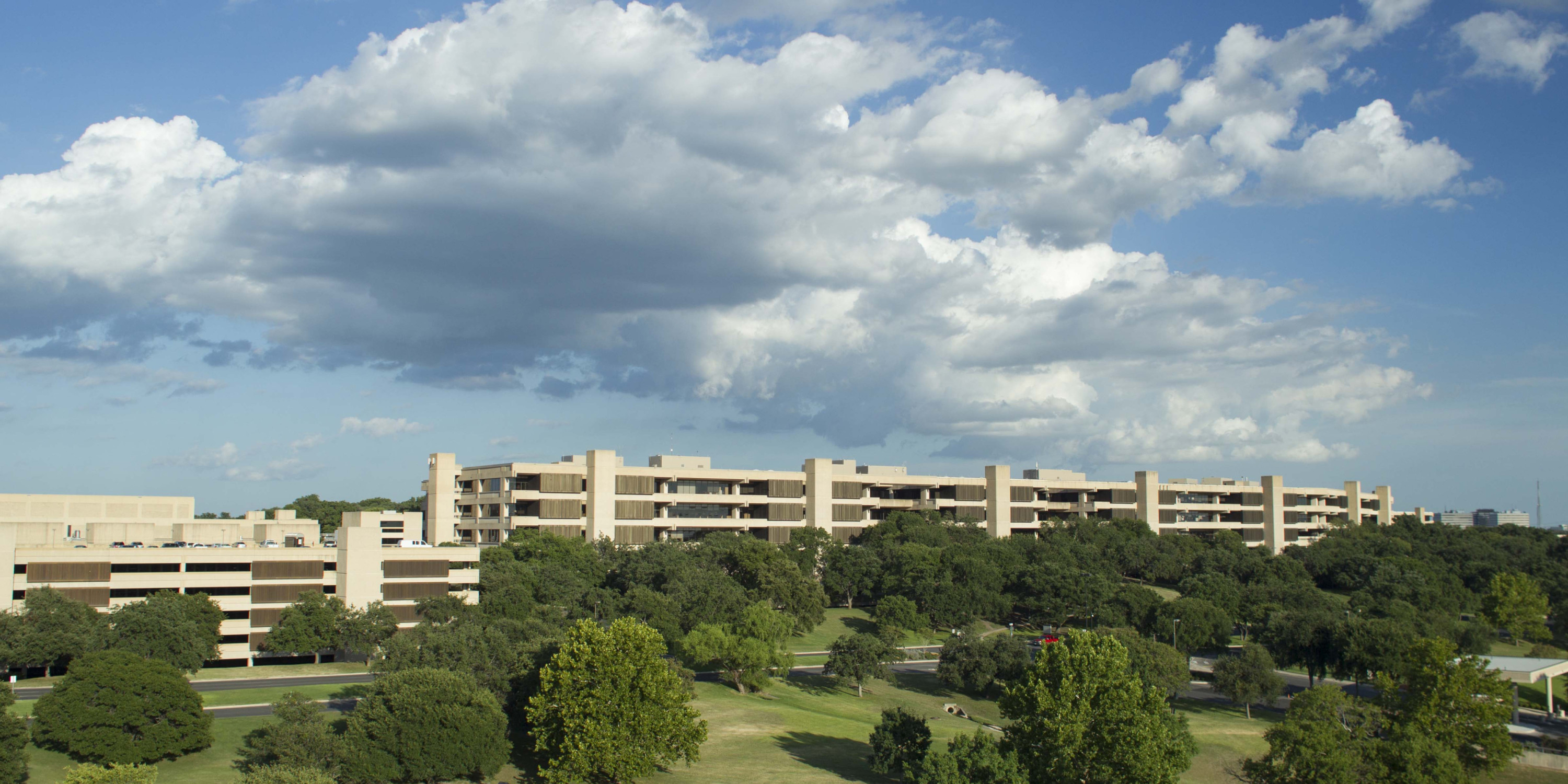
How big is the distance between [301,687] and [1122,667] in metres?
64.3

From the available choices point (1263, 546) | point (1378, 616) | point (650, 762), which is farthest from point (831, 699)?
point (1263, 546)

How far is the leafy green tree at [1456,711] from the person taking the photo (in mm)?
71688

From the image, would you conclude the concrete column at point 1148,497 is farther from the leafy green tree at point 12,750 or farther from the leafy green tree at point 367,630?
the leafy green tree at point 12,750

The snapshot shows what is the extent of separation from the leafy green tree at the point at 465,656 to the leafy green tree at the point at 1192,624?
6954 centimetres

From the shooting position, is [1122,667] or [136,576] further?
[136,576]

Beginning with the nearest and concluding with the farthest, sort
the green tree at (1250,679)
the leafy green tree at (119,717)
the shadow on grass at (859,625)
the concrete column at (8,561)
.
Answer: the leafy green tree at (119,717)
the green tree at (1250,679)
the concrete column at (8,561)
the shadow on grass at (859,625)

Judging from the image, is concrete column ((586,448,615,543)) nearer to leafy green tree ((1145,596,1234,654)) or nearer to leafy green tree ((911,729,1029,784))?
leafy green tree ((1145,596,1234,654))

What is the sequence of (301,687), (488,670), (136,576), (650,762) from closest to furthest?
1. (650,762)
2. (488,670)
3. (301,687)
4. (136,576)

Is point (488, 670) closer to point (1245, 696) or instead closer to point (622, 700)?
point (622, 700)

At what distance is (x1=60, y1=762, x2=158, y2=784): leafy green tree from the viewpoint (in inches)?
1959

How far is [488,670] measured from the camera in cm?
7738

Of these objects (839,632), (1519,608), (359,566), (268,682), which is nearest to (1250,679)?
(839,632)

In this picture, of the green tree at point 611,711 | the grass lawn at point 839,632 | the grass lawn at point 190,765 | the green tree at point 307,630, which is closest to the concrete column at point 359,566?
the green tree at point 307,630

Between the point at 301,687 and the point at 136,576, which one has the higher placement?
the point at 136,576
